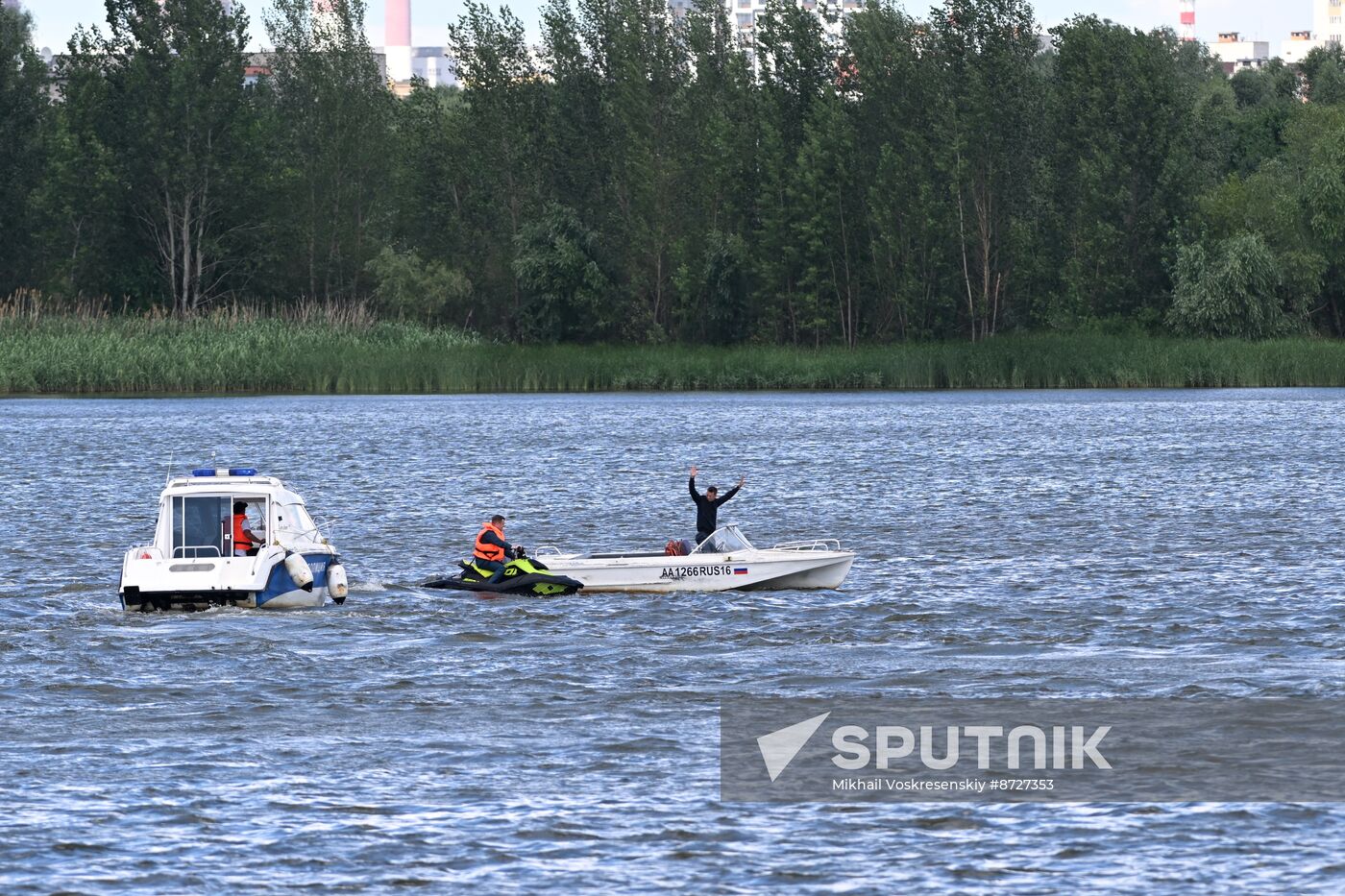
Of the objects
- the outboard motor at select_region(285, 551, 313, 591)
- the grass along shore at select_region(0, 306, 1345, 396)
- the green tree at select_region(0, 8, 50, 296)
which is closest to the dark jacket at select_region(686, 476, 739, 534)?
the outboard motor at select_region(285, 551, 313, 591)

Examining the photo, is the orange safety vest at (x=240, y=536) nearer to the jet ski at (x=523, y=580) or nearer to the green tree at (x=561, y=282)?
the jet ski at (x=523, y=580)

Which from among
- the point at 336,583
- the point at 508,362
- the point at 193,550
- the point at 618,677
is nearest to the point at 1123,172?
the point at 508,362

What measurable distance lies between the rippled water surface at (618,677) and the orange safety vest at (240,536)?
3.83ft

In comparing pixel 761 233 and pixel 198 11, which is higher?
pixel 198 11

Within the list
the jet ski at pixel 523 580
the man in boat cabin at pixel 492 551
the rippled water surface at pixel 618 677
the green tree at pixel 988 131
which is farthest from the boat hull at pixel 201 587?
the green tree at pixel 988 131

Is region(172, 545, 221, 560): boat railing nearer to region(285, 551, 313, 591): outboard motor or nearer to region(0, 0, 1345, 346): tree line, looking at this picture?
region(285, 551, 313, 591): outboard motor

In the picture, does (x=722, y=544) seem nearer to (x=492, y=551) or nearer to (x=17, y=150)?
(x=492, y=551)

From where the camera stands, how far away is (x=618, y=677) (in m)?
26.9

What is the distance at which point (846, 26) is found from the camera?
5305 inches

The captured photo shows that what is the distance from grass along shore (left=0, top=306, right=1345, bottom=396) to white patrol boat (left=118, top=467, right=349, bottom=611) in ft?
241

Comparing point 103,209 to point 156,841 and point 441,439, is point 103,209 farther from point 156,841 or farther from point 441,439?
point 156,841

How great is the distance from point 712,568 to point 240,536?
313 inches

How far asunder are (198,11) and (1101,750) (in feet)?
389

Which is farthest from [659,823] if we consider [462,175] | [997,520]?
[462,175]
